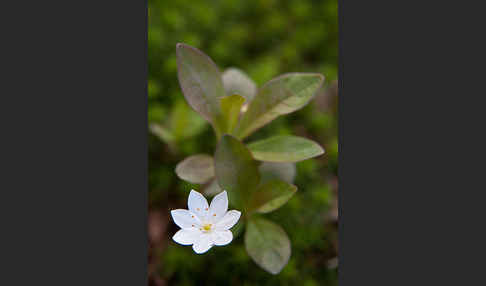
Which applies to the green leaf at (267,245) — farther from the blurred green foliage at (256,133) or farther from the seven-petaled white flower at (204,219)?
the seven-petaled white flower at (204,219)

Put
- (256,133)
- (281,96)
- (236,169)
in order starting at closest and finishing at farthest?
(236,169)
(281,96)
(256,133)

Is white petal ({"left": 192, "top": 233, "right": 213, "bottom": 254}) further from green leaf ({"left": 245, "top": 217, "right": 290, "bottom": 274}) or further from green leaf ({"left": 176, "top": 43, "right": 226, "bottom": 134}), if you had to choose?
green leaf ({"left": 176, "top": 43, "right": 226, "bottom": 134})

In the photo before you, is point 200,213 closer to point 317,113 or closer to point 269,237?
point 269,237

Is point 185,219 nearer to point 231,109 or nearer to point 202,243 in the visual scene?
point 202,243

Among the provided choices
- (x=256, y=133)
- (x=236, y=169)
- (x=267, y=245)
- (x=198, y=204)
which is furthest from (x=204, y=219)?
(x=256, y=133)

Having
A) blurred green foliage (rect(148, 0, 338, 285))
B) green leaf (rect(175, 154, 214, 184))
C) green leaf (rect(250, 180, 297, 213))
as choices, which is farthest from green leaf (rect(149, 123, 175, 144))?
green leaf (rect(250, 180, 297, 213))

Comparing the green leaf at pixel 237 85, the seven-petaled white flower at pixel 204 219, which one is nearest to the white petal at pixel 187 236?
the seven-petaled white flower at pixel 204 219
